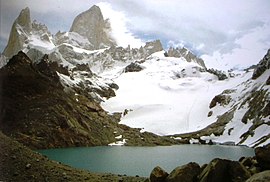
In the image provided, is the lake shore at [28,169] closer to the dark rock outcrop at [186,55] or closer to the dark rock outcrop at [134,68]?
the dark rock outcrop at [186,55]

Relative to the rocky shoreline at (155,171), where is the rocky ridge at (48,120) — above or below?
above

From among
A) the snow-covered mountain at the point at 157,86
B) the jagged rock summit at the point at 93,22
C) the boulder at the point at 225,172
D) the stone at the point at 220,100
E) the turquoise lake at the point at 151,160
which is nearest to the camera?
the boulder at the point at 225,172

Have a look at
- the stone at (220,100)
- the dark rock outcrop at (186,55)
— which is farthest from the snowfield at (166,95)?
the dark rock outcrop at (186,55)

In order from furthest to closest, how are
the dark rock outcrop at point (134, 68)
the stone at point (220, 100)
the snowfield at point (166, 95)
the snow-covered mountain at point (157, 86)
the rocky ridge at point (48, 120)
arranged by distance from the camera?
the dark rock outcrop at point (134, 68) → the stone at point (220, 100) → the snowfield at point (166, 95) → the rocky ridge at point (48, 120) → the snow-covered mountain at point (157, 86)

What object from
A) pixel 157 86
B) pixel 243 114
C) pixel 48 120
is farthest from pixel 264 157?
pixel 157 86

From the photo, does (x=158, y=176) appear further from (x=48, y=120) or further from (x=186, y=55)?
(x=186, y=55)

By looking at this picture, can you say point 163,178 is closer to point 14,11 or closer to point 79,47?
point 14,11

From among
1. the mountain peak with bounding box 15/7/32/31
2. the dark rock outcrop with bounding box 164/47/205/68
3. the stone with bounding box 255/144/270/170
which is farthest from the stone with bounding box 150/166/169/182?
the dark rock outcrop with bounding box 164/47/205/68
